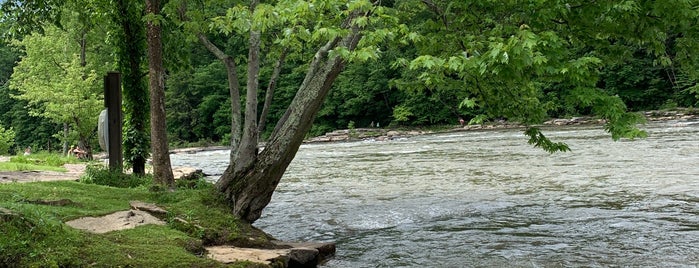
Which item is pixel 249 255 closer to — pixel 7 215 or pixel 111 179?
pixel 7 215

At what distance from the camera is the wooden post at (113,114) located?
1074 centimetres

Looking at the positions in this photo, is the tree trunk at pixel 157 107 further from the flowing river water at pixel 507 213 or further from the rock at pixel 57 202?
the rock at pixel 57 202

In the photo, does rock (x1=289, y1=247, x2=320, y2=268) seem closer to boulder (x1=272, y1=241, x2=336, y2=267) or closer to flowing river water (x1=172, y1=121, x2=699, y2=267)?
boulder (x1=272, y1=241, x2=336, y2=267)

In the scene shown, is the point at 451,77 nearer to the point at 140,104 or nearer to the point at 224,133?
the point at 140,104

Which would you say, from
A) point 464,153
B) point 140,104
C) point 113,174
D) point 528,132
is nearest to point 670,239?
point 528,132

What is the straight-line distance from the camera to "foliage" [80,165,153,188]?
35.6 feet

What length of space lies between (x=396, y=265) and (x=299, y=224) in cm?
314

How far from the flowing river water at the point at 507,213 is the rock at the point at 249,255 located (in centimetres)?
92

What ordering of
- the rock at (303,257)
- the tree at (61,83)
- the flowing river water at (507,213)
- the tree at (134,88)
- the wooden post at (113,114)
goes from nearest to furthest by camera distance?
the rock at (303,257) → the flowing river water at (507,213) → the wooden post at (113,114) → the tree at (134,88) → the tree at (61,83)

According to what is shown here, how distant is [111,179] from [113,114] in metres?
1.28

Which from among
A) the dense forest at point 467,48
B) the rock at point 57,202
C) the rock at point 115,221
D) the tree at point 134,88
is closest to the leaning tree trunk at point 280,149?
the dense forest at point 467,48

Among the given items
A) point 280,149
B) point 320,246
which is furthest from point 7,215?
point 320,246

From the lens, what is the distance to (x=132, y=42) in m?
12.9

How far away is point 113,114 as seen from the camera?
1073 cm
